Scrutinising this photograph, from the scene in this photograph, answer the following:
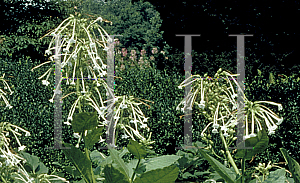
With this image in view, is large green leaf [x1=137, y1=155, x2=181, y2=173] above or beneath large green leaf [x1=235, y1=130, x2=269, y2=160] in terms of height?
beneath

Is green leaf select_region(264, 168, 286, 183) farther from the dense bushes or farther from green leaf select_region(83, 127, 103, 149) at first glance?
the dense bushes

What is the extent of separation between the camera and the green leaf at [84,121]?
76cm

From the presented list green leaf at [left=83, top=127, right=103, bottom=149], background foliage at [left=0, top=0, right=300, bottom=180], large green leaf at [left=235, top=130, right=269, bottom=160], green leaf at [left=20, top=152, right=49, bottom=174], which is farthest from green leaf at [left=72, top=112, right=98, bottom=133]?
background foliage at [left=0, top=0, right=300, bottom=180]

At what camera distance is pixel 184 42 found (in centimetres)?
1013

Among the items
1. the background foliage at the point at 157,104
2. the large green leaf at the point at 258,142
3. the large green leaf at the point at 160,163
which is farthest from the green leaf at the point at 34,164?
the background foliage at the point at 157,104

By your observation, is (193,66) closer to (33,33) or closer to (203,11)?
(203,11)

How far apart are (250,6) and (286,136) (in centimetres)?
414

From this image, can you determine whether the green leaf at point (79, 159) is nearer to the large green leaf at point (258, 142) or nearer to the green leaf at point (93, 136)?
the green leaf at point (93, 136)

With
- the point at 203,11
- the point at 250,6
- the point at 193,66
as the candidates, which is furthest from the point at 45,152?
the point at 203,11

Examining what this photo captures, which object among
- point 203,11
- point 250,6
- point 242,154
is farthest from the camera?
point 203,11

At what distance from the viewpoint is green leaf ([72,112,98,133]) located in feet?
2.48

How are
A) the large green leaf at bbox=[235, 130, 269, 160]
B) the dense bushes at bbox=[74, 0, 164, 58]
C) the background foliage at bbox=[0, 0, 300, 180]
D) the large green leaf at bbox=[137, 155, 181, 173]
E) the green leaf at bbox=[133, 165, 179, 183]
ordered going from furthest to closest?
1. the dense bushes at bbox=[74, 0, 164, 58]
2. the background foliage at bbox=[0, 0, 300, 180]
3. the large green leaf at bbox=[137, 155, 181, 173]
4. the large green leaf at bbox=[235, 130, 269, 160]
5. the green leaf at bbox=[133, 165, 179, 183]

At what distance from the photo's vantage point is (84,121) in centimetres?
77

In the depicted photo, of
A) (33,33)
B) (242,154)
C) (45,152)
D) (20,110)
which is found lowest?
(45,152)
